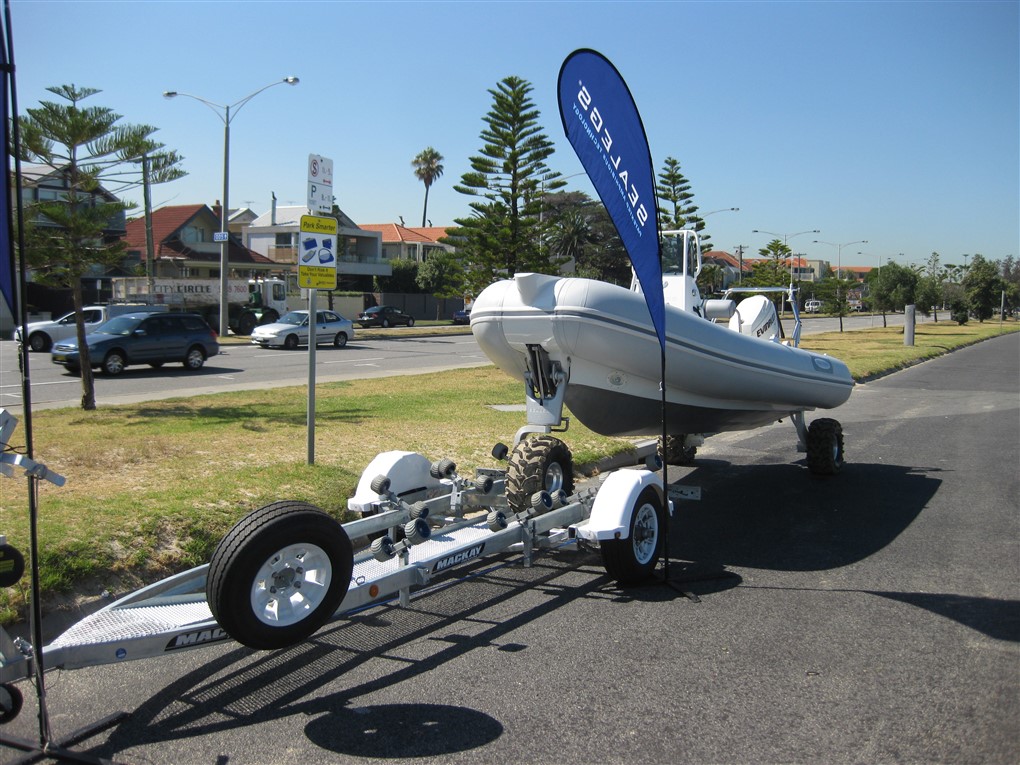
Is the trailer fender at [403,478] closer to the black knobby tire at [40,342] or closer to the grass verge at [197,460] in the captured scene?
the grass verge at [197,460]

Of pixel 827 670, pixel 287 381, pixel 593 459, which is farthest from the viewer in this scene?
pixel 287 381

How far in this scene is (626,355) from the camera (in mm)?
7145

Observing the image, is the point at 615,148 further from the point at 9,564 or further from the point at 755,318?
the point at 755,318

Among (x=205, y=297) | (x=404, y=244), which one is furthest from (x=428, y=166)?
(x=205, y=297)

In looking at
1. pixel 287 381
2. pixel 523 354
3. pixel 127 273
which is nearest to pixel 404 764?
pixel 523 354

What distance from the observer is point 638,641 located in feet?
16.3

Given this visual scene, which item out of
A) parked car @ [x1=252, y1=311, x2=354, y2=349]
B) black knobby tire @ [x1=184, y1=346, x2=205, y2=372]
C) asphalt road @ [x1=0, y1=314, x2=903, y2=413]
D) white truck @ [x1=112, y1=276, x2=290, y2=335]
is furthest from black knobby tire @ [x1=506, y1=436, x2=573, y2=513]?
white truck @ [x1=112, y1=276, x2=290, y2=335]

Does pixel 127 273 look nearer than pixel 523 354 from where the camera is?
No

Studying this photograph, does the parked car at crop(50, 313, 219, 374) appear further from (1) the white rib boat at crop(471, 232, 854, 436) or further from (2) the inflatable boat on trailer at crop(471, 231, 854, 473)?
(1) the white rib boat at crop(471, 232, 854, 436)

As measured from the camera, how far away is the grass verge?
5805 mm

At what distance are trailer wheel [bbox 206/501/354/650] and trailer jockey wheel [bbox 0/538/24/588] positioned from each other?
0.79 m

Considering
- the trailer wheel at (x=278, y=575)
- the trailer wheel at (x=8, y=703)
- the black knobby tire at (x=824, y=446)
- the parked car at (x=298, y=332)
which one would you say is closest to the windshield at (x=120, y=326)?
the parked car at (x=298, y=332)

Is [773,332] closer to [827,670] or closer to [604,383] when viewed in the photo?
[604,383]

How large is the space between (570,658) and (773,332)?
21.4 feet
